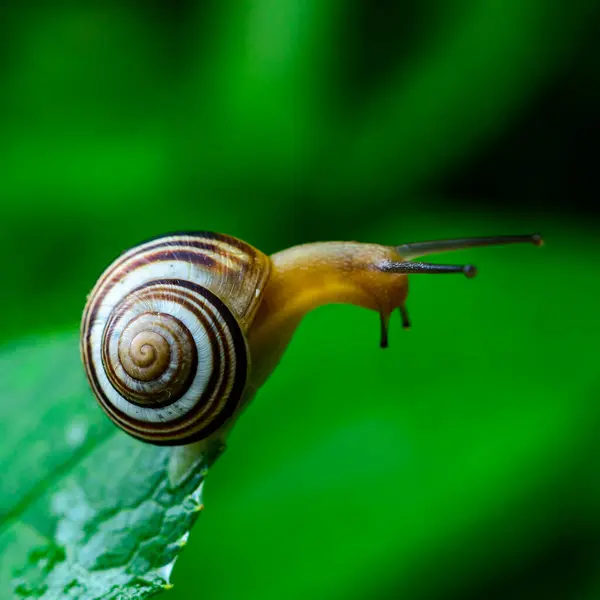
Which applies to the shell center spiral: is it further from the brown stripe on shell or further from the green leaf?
the green leaf

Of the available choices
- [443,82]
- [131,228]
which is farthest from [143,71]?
[443,82]

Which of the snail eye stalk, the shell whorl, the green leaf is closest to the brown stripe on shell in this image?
the shell whorl

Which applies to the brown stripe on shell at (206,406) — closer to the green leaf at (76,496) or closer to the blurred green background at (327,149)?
the green leaf at (76,496)

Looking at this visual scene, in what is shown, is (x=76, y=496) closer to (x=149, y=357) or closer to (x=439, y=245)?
(x=149, y=357)

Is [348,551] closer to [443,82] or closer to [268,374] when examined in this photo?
[268,374]

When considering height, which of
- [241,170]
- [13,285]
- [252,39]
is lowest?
[13,285]

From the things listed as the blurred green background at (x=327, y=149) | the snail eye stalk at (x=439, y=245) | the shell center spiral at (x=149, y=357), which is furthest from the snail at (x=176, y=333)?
the blurred green background at (x=327, y=149)
